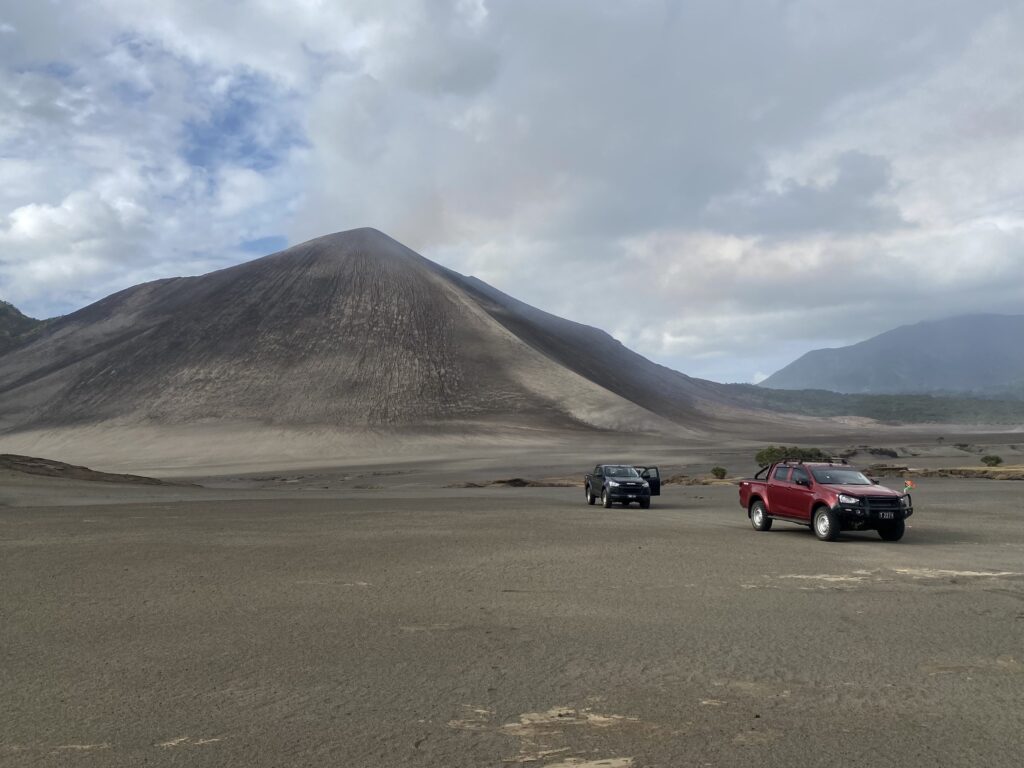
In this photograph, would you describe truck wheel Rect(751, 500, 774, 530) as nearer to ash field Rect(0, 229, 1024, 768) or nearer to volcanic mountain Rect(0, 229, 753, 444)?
ash field Rect(0, 229, 1024, 768)

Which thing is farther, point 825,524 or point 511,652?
point 825,524

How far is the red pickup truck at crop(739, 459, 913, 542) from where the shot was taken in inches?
700

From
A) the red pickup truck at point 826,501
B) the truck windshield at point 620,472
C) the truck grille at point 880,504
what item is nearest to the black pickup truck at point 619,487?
the truck windshield at point 620,472

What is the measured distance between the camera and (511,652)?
852 cm

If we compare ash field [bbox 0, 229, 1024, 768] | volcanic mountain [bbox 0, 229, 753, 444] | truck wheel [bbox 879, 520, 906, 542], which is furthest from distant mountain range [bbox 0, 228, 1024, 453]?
truck wheel [bbox 879, 520, 906, 542]

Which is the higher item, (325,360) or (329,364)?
(325,360)

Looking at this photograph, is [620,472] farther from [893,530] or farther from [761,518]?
[893,530]

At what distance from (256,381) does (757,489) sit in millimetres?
107808

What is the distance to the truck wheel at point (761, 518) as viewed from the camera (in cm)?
2059

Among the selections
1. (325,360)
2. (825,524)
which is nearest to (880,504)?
(825,524)

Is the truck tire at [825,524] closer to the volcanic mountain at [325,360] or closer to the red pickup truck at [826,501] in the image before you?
the red pickup truck at [826,501]

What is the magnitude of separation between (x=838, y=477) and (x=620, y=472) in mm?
12465

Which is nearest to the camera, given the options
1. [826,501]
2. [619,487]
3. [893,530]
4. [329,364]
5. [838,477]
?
[893,530]

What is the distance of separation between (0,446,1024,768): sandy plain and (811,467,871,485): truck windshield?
4.29ft
